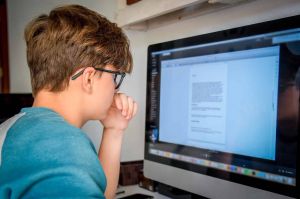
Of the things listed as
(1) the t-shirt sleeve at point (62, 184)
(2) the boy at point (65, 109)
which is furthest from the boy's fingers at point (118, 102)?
(1) the t-shirt sleeve at point (62, 184)

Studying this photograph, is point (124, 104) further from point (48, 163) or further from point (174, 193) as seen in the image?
point (48, 163)

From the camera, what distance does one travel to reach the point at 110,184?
0.90m

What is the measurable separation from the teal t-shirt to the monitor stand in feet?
1.66

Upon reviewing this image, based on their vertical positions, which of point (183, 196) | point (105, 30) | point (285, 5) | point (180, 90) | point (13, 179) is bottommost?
point (183, 196)

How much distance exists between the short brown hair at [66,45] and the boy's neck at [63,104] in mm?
17

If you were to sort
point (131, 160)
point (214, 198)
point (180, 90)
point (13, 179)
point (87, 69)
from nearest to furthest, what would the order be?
point (13, 179), point (87, 69), point (214, 198), point (180, 90), point (131, 160)

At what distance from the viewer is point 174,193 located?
3.33 ft

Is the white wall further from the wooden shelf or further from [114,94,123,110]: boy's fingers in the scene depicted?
[114,94,123,110]: boy's fingers

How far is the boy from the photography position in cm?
48

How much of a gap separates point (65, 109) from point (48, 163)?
9.0 inches

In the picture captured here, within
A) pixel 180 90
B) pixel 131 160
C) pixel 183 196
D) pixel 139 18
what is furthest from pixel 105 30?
pixel 131 160

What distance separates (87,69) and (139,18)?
1.66 feet

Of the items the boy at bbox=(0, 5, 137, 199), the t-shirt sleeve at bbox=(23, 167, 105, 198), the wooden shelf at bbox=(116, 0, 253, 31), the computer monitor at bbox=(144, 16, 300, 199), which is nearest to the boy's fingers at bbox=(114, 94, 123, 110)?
the boy at bbox=(0, 5, 137, 199)

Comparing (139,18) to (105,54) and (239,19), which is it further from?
(105,54)
